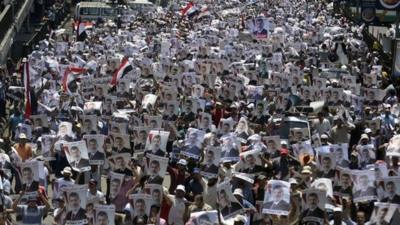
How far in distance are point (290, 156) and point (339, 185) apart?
83.9 inches

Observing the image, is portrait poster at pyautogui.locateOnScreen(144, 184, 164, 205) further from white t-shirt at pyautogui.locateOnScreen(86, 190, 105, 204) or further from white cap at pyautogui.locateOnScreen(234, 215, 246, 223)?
white cap at pyautogui.locateOnScreen(234, 215, 246, 223)

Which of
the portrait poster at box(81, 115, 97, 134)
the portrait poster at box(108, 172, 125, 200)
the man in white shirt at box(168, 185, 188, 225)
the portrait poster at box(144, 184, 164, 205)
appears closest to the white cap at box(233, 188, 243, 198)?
the man in white shirt at box(168, 185, 188, 225)

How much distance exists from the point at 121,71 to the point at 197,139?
903 cm

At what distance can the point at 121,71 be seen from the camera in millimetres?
27359

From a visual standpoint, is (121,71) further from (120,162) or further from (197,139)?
(120,162)

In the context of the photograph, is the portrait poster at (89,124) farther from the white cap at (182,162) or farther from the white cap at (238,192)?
the white cap at (238,192)

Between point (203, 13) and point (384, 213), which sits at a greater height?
point (384, 213)

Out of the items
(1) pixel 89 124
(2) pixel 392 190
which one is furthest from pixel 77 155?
(2) pixel 392 190

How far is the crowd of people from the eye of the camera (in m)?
14.7

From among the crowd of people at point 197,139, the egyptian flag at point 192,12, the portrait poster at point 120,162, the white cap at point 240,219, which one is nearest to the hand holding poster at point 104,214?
the crowd of people at point 197,139

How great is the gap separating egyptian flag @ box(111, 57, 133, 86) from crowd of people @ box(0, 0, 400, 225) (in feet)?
0.21

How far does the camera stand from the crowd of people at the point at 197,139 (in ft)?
48.4

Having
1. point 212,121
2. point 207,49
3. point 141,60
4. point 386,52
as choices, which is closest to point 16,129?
point 212,121

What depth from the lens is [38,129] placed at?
20.8m
